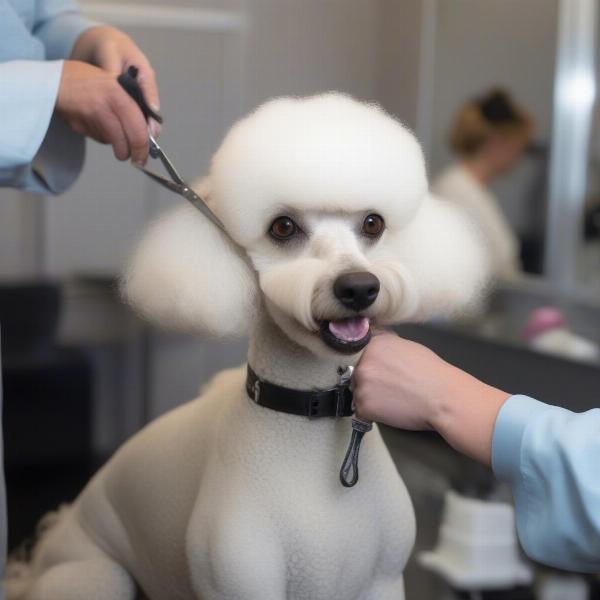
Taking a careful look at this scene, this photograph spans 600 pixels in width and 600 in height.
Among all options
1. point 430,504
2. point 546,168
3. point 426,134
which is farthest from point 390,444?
point 426,134

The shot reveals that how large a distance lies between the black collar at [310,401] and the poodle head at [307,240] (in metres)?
0.05

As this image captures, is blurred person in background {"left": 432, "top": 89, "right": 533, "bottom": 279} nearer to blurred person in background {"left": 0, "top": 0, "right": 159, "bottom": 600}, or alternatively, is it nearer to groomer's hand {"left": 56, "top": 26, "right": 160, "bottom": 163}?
blurred person in background {"left": 0, "top": 0, "right": 159, "bottom": 600}

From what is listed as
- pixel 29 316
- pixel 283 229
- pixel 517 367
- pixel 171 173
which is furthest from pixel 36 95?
pixel 29 316

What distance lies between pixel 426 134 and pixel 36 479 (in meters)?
1.59

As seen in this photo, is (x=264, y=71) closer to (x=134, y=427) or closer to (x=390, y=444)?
(x=134, y=427)

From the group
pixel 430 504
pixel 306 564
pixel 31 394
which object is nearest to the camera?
pixel 306 564

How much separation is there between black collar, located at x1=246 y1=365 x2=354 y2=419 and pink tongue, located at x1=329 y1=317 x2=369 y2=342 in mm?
91

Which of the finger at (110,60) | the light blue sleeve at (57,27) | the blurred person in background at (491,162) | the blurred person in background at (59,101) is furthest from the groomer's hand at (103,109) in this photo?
the blurred person in background at (491,162)

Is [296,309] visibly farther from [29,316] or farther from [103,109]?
[29,316]

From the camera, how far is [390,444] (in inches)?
71.7

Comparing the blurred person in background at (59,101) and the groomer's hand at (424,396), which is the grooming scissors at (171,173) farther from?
the groomer's hand at (424,396)

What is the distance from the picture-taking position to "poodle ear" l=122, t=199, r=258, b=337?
2.48 feet

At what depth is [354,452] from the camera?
0.76 metres

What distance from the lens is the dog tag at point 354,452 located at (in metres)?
0.75
